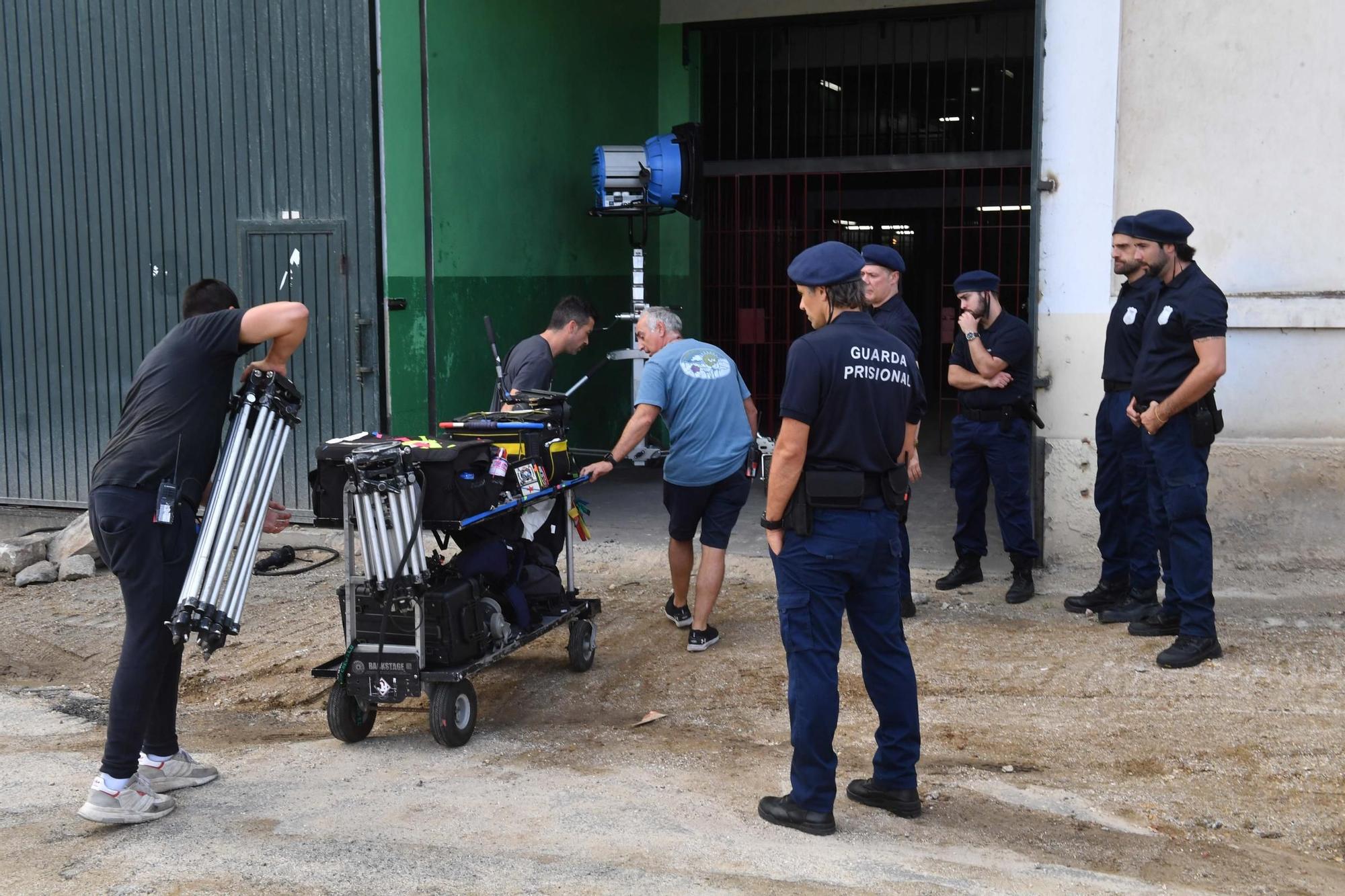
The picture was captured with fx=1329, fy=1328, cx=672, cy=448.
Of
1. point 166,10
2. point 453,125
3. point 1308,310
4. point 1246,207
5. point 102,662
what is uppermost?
point 166,10

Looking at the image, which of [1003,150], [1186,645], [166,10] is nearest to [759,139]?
[1003,150]

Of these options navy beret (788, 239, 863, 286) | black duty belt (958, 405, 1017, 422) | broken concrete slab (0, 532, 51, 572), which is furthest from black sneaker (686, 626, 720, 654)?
broken concrete slab (0, 532, 51, 572)

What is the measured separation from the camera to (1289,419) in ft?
23.2

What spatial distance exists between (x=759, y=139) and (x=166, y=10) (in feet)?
18.7

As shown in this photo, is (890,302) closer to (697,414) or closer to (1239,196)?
(697,414)

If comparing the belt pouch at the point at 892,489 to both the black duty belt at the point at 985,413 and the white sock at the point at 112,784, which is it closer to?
the white sock at the point at 112,784

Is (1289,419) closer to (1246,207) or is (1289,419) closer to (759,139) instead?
(1246,207)

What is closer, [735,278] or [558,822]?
[558,822]

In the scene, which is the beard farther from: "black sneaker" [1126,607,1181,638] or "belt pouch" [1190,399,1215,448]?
"black sneaker" [1126,607,1181,638]

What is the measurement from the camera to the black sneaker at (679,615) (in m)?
6.66

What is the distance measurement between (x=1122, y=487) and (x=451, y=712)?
11.4 ft

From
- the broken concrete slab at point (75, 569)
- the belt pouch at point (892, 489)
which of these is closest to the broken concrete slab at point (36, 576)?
the broken concrete slab at point (75, 569)

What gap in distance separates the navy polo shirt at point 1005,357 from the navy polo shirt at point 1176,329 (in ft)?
3.47

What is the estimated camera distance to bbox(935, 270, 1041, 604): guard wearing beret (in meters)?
6.94
